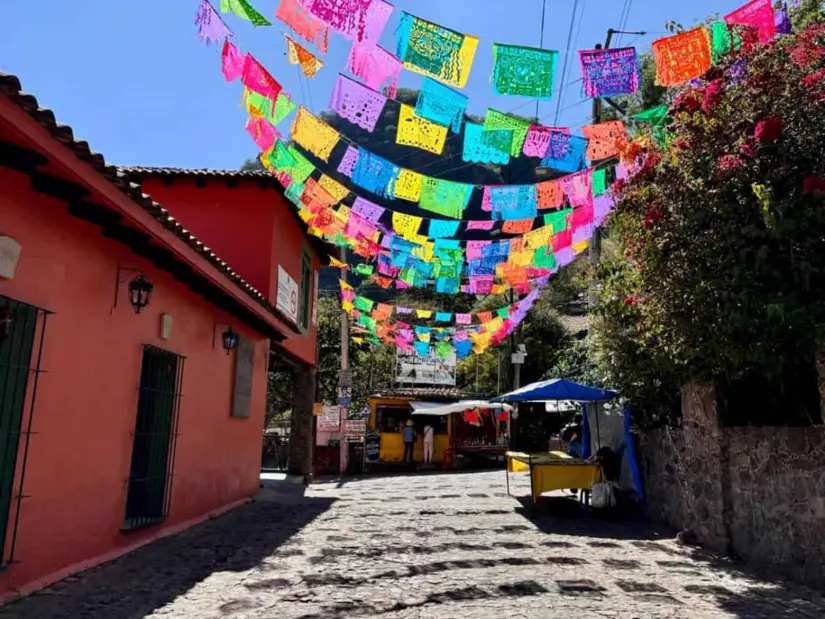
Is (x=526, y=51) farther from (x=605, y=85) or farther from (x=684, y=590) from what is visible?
(x=684, y=590)

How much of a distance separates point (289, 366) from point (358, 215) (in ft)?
17.6

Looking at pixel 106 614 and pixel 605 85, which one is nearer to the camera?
pixel 106 614

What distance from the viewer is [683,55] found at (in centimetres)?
808

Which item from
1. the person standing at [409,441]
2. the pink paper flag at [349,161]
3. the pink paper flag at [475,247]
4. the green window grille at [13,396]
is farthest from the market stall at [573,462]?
the person standing at [409,441]

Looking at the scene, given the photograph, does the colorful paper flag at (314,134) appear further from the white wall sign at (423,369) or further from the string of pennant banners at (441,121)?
the white wall sign at (423,369)

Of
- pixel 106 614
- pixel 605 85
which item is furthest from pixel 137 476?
pixel 605 85

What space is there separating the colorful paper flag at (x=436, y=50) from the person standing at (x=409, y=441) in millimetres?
15772

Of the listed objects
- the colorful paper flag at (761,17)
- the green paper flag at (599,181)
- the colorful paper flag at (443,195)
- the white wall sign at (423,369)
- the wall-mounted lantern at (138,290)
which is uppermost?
the colorful paper flag at (761,17)

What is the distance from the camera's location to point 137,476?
7.29m

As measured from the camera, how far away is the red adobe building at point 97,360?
453 cm

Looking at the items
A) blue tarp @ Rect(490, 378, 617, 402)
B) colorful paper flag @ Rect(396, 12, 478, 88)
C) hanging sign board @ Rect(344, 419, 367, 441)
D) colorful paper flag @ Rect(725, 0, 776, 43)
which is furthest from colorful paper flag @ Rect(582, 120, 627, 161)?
hanging sign board @ Rect(344, 419, 367, 441)

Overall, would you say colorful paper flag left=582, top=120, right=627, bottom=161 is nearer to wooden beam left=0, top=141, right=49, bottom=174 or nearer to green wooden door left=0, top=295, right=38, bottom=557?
wooden beam left=0, top=141, right=49, bottom=174

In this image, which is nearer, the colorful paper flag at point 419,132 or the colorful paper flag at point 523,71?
the colorful paper flag at point 523,71

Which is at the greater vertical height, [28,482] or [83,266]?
[83,266]
